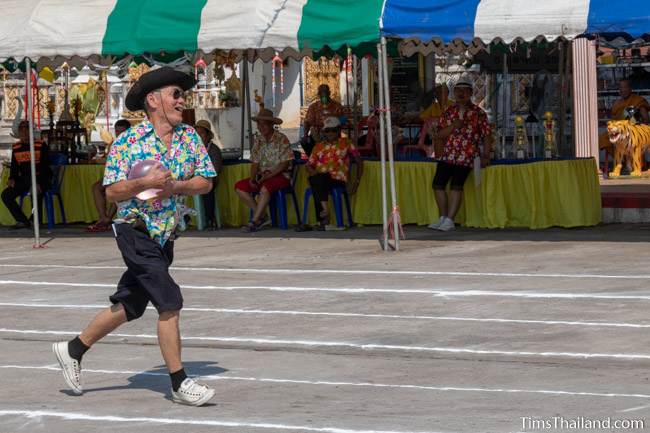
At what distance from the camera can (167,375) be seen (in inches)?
365

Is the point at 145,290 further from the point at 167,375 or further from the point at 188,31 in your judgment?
the point at 188,31

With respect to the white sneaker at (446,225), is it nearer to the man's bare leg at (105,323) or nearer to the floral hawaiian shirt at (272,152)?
the floral hawaiian shirt at (272,152)

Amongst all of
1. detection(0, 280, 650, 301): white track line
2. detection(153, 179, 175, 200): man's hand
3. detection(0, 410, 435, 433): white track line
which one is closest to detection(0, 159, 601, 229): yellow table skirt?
detection(0, 280, 650, 301): white track line

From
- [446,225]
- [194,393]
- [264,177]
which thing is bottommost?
[194,393]

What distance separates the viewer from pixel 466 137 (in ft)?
58.3

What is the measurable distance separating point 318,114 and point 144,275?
1568 cm

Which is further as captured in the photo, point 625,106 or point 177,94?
point 625,106

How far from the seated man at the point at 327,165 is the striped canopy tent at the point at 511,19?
9.42 ft

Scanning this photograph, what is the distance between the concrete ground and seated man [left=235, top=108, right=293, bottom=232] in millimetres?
1310

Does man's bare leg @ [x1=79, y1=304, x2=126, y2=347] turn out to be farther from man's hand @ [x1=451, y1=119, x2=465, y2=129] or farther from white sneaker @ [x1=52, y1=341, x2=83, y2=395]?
man's hand @ [x1=451, y1=119, x2=465, y2=129]

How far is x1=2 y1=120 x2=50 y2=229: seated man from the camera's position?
65.1 ft

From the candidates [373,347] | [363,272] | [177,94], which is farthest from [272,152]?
[177,94]

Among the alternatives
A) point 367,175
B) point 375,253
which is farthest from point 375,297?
point 367,175

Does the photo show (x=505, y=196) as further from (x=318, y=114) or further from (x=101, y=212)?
(x=318, y=114)
